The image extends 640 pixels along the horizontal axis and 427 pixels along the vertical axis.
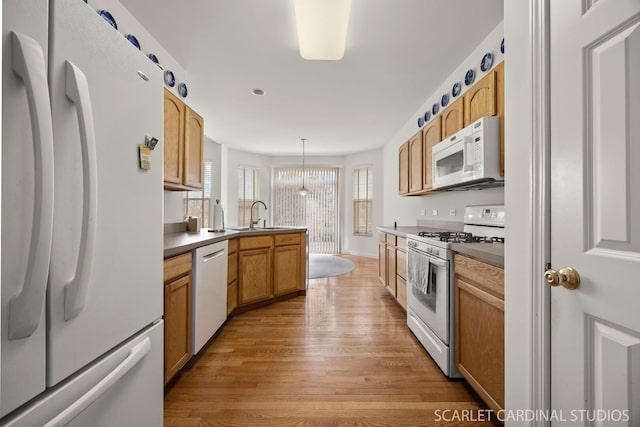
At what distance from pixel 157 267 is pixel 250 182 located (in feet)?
19.7

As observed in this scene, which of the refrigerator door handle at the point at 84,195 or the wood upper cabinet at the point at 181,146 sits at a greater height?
the wood upper cabinet at the point at 181,146

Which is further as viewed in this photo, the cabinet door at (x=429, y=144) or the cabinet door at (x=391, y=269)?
the cabinet door at (x=391, y=269)

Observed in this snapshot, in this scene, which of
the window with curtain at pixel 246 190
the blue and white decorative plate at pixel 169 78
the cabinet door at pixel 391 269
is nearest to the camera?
the blue and white decorative plate at pixel 169 78

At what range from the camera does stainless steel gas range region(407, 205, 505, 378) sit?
1.76 m

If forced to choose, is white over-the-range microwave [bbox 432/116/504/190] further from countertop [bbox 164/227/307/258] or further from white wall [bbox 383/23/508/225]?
countertop [bbox 164/227/307/258]

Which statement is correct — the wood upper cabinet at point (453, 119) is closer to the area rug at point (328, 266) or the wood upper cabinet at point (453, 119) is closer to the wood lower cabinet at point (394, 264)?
the wood lower cabinet at point (394, 264)

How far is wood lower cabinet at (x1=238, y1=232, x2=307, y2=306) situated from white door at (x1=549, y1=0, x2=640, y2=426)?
251cm

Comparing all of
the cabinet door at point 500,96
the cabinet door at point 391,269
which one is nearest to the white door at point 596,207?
the cabinet door at point 500,96

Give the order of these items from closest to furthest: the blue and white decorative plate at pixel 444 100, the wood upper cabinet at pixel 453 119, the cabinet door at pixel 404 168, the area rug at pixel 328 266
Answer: the wood upper cabinet at pixel 453 119 < the blue and white decorative plate at pixel 444 100 < the cabinet door at pixel 404 168 < the area rug at pixel 328 266

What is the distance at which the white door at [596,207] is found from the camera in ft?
2.25

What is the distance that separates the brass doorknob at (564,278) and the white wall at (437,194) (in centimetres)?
163

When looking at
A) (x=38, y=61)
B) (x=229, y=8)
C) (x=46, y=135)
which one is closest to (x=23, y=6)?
(x=38, y=61)

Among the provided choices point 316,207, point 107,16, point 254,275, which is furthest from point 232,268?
point 316,207

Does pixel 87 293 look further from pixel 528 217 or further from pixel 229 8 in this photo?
pixel 229 8
